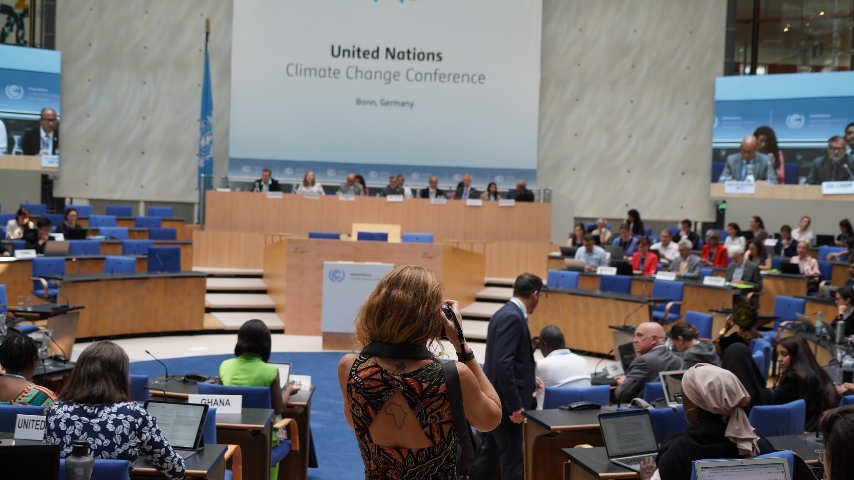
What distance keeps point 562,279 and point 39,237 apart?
23.7 ft

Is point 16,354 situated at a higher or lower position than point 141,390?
higher

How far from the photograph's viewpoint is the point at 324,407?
298 inches

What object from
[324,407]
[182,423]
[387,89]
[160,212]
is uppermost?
[387,89]

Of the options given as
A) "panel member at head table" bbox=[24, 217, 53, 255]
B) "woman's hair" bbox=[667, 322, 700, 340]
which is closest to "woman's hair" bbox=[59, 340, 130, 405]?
"woman's hair" bbox=[667, 322, 700, 340]

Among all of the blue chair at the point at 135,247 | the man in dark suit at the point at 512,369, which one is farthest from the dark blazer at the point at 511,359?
the blue chair at the point at 135,247

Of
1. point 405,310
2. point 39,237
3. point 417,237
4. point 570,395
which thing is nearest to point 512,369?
point 570,395

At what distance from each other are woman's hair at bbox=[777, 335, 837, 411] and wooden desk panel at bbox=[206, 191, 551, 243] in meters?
9.55

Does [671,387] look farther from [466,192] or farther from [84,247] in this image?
[466,192]

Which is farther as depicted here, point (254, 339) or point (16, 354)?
point (254, 339)

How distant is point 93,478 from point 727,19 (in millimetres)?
17486

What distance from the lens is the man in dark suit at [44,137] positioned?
16.2 metres

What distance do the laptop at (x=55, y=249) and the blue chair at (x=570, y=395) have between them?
817cm

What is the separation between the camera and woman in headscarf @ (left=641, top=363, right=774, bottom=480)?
9.51 feet

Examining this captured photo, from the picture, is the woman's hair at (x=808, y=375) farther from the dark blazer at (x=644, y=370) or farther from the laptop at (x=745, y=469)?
the laptop at (x=745, y=469)
